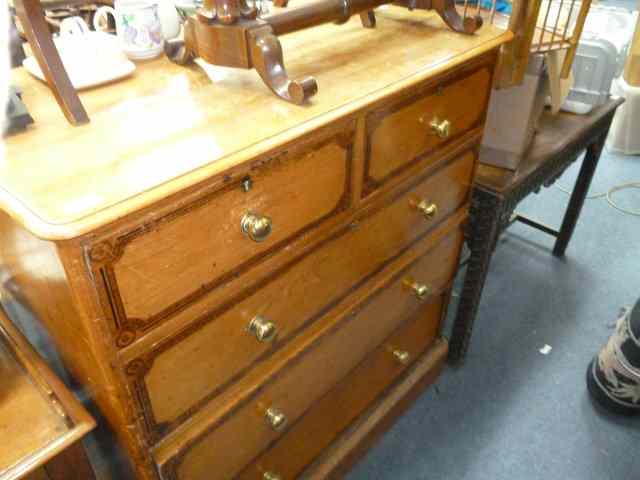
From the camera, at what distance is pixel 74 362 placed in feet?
2.93

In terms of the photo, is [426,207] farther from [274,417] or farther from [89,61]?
[89,61]

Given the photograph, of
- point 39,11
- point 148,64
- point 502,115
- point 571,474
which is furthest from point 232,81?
point 571,474

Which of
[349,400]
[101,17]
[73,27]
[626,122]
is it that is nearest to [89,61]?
[73,27]

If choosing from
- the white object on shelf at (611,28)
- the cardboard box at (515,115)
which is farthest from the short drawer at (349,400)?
the white object on shelf at (611,28)

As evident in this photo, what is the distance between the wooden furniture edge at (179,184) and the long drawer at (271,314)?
0.65 ft

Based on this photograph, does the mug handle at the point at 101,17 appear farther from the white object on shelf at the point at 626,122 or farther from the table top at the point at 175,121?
the white object on shelf at the point at 626,122

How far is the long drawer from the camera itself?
77 centimetres

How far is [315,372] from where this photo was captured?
43.1 inches

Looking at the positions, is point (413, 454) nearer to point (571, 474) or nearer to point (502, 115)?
point (571, 474)

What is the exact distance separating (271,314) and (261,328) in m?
0.05

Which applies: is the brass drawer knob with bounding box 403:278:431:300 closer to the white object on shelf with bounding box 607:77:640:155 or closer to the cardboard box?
the cardboard box

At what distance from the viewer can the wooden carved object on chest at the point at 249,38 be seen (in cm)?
81

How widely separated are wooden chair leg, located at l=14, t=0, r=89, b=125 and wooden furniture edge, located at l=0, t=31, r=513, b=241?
0.17 meters

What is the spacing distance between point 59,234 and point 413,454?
1.21 metres
